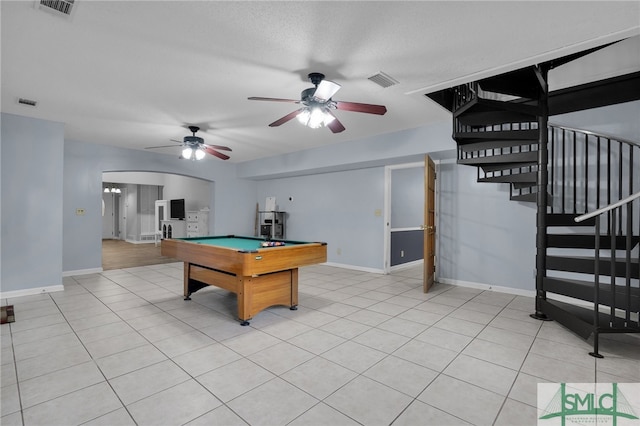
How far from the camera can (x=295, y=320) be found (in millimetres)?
3283

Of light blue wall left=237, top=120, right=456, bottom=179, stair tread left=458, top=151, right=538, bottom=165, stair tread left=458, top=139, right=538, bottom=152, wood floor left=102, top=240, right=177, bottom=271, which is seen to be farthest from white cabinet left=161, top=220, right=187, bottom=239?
stair tread left=458, top=151, right=538, bottom=165

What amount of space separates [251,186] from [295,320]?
6067 mm

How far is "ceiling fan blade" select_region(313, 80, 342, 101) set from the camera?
2.62 meters

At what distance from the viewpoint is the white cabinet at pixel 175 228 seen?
1025 centimetres

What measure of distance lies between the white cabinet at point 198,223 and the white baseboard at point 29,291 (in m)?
4.20

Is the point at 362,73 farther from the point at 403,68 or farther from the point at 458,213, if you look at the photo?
the point at 458,213

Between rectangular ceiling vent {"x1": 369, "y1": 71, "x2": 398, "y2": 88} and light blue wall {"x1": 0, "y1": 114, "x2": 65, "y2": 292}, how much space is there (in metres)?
4.83

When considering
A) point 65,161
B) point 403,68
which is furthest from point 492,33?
point 65,161

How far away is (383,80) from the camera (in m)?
3.08

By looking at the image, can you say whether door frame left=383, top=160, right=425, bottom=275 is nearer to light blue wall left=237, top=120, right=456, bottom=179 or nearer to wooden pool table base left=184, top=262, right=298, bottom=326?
light blue wall left=237, top=120, right=456, bottom=179

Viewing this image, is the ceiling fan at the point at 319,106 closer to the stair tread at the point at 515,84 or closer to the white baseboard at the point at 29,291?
the stair tread at the point at 515,84

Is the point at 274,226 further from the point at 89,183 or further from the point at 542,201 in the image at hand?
the point at 542,201

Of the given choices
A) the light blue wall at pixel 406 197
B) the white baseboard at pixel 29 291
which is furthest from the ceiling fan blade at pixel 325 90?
the white baseboard at pixel 29 291
